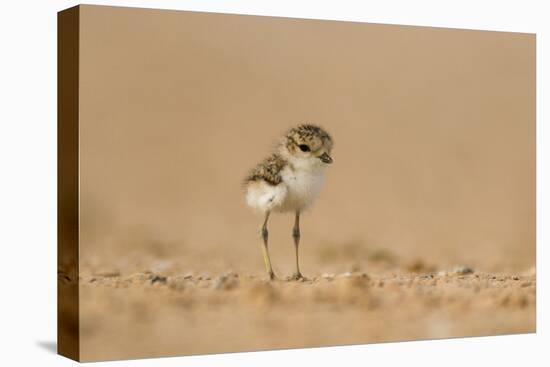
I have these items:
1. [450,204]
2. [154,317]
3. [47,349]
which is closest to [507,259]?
[450,204]

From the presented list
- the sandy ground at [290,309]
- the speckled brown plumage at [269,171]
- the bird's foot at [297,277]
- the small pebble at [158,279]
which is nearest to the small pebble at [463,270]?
the sandy ground at [290,309]

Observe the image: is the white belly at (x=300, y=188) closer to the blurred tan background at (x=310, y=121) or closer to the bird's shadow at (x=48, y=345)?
the blurred tan background at (x=310, y=121)

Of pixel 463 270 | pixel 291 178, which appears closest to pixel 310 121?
pixel 291 178

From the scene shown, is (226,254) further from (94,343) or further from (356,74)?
(356,74)

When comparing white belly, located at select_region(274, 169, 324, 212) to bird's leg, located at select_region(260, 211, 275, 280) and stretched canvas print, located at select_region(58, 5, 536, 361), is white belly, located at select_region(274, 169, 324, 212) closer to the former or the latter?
stretched canvas print, located at select_region(58, 5, 536, 361)

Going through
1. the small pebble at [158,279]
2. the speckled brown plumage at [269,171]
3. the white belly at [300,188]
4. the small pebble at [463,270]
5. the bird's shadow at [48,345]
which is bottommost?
the bird's shadow at [48,345]

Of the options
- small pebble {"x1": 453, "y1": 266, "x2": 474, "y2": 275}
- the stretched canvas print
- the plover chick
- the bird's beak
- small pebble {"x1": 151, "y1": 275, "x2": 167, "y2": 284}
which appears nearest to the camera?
the stretched canvas print

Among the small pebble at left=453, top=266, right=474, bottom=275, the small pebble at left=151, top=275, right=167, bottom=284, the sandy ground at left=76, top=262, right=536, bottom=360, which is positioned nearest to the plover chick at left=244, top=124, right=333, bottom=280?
the sandy ground at left=76, top=262, right=536, bottom=360

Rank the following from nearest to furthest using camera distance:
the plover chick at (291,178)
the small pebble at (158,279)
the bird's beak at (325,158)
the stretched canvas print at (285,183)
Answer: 1. the stretched canvas print at (285,183)
2. the small pebble at (158,279)
3. the plover chick at (291,178)
4. the bird's beak at (325,158)
